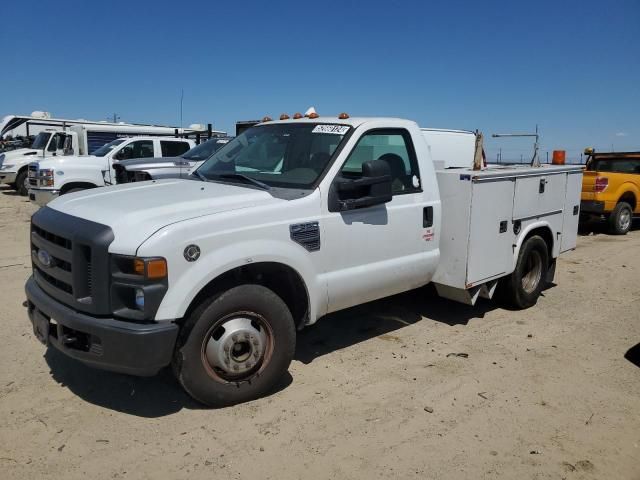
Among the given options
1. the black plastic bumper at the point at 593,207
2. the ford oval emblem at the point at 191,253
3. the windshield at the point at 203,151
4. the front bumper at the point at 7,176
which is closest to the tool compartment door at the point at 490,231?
the ford oval emblem at the point at 191,253

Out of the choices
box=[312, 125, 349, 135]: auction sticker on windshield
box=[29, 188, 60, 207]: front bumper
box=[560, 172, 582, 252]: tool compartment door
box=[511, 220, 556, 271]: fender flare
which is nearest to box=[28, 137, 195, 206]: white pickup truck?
box=[29, 188, 60, 207]: front bumper

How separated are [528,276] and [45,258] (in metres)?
4.94

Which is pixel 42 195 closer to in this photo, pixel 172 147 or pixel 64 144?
pixel 172 147

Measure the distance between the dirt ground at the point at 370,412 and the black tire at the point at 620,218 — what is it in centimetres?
719

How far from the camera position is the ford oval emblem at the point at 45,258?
3.51 m

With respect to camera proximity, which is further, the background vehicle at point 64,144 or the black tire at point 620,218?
the background vehicle at point 64,144

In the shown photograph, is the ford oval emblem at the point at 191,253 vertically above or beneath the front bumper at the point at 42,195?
above

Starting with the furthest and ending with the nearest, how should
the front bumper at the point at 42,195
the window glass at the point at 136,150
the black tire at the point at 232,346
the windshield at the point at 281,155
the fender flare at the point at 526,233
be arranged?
1. the window glass at the point at 136,150
2. the front bumper at the point at 42,195
3. the fender flare at the point at 526,233
4. the windshield at the point at 281,155
5. the black tire at the point at 232,346

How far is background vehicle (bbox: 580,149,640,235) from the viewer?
38.0 ft

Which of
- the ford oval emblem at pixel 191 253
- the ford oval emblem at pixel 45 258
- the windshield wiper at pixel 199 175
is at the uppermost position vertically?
the windshield wiper at pixel 199 175

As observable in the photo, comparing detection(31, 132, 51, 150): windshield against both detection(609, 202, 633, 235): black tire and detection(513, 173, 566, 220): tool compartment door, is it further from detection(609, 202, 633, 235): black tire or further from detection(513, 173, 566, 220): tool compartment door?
detection(609, 202, 633, 235): black tire

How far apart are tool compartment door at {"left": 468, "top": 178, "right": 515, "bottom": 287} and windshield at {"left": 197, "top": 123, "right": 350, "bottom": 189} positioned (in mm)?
1502

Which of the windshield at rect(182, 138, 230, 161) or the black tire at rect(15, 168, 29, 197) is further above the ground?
the windshield at rect(182, 138, 230, 161)

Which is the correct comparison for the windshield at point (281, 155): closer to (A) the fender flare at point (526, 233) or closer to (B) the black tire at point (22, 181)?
(A) the fender flare at point (526, 233)
